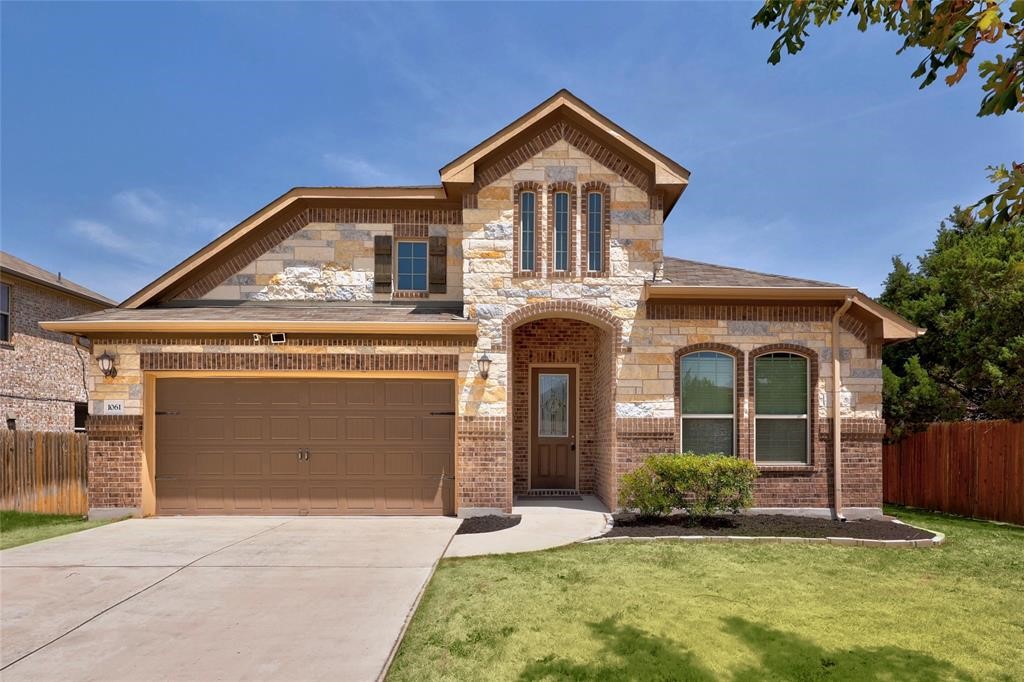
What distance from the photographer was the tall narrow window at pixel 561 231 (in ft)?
34.6

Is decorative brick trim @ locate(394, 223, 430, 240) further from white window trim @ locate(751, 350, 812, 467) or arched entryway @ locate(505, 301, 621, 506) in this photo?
white window trim @ locate(751, 350, 812, 467)

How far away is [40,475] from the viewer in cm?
1134

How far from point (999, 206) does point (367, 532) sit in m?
8.16

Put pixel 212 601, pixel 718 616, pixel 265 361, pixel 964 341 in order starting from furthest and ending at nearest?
pixel 964 341, pixel 265 361, pixel 212 601, pixel 718 616

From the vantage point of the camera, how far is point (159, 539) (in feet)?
27.1

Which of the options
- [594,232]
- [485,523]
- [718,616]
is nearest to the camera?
[718,616]

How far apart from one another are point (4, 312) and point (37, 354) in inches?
59.1

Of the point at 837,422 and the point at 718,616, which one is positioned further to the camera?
the point at 837,422

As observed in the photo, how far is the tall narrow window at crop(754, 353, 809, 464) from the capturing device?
1056cm

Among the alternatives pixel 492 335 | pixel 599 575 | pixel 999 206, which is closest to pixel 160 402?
pixel 492 335

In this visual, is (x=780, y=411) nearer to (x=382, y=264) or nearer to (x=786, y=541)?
(x=786, y=541)

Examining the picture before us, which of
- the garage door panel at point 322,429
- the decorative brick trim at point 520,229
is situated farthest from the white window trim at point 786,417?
the garage door panel at point 322,429

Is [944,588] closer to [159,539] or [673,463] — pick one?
[673,463]

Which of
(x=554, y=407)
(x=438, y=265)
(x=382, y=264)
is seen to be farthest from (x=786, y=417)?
(x=382, y=264)
